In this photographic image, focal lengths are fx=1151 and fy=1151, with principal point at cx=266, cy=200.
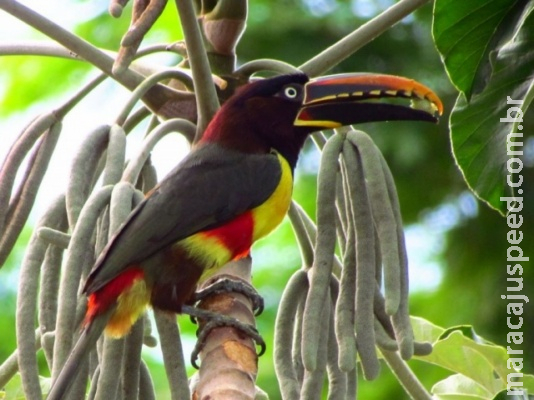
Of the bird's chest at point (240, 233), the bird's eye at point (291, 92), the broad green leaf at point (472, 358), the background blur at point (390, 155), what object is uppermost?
the background blur at point (390, 155)

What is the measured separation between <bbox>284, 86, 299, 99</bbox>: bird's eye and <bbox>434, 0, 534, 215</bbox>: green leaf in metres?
0.67

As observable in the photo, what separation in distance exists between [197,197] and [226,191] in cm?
11

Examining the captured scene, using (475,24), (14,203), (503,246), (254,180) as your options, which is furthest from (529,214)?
(14,203)

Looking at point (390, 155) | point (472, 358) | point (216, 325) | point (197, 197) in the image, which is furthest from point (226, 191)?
point (390, 155)

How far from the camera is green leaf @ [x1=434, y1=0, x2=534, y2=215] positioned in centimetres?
274

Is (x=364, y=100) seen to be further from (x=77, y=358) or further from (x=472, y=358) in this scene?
(x=77, y=358)

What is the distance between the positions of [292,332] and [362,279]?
352 millimetres

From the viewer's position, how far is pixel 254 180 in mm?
3373

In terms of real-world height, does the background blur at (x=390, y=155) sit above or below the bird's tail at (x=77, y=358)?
above

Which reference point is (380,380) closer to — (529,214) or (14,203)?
(529,214)

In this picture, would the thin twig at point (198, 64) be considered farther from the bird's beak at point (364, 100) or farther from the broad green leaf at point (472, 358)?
the broad green leaf at point (472, 358)

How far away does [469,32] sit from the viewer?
108 inches

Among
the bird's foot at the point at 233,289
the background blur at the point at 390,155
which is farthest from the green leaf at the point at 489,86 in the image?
the background blur at the point at 390,155

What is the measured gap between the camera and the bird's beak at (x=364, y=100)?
3092 millimetres
